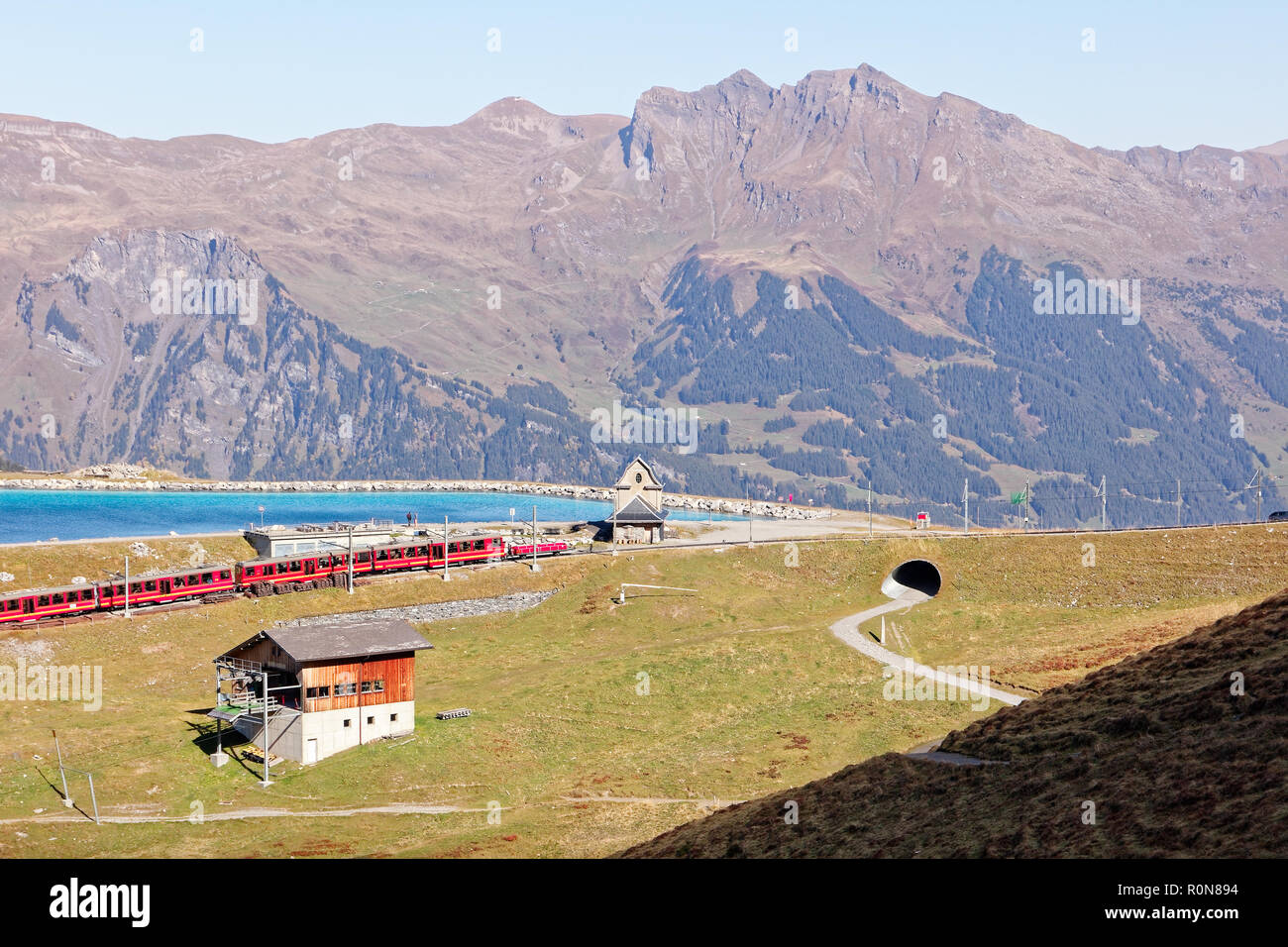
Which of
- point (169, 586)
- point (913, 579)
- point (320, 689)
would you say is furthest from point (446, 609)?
point (913, 579)

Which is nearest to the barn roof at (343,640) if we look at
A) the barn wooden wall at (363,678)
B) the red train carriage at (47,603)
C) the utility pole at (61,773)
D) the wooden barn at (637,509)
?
the barn wooden wall at (363,678)

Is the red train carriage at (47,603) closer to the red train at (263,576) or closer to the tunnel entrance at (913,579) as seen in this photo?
the red train at (263,576)

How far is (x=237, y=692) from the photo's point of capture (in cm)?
8094

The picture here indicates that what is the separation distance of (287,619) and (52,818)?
47666 mm

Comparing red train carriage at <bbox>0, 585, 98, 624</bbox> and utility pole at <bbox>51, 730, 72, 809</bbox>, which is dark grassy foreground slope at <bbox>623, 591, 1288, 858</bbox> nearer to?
utility pole at <bbox>51, 730, 72, 809</bbox>

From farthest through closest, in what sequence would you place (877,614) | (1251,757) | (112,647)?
1. (877,614)
2. (112,647)
3. (1251,757)

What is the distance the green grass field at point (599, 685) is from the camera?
65938mm

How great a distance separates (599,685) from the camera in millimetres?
95625

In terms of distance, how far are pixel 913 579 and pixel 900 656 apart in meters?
32.7

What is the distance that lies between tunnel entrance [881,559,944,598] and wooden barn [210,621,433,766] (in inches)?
2554
